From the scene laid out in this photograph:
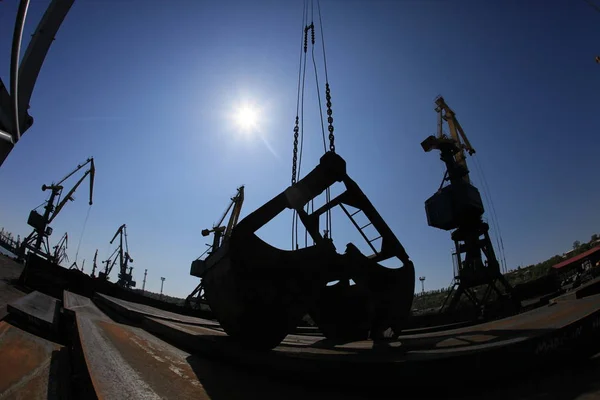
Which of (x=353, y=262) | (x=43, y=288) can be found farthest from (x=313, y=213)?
(x=43, y=288)

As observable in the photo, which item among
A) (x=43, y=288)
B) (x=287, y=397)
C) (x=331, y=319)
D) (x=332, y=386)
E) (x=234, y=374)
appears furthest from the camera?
(x=43, y=288)

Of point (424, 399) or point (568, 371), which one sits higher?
point (568, 371)

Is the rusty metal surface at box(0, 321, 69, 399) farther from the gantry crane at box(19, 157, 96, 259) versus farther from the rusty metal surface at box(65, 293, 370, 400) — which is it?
the gantry crane at box(19, 157, 96, 259)

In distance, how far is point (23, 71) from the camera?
6.13 feet

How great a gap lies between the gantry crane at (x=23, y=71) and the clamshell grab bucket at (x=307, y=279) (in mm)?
2011

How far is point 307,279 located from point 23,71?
318 cm

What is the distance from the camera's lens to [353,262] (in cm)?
386

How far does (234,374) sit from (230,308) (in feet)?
2.77

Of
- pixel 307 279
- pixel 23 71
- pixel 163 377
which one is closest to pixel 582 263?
pixel 307 279

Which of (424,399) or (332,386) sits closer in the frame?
(424,399)

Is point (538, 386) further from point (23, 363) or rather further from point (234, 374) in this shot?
point (23, 363)

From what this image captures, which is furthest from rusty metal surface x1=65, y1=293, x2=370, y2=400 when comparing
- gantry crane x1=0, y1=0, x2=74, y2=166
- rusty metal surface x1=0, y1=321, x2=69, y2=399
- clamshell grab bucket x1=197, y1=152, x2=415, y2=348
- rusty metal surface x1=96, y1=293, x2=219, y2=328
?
rusty metal surface x1=96, y1=293, x2=219, y2=328

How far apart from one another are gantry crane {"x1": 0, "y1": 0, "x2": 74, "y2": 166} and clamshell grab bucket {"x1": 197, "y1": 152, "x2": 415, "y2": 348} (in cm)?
201

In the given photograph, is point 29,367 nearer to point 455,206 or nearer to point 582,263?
point 455,206
